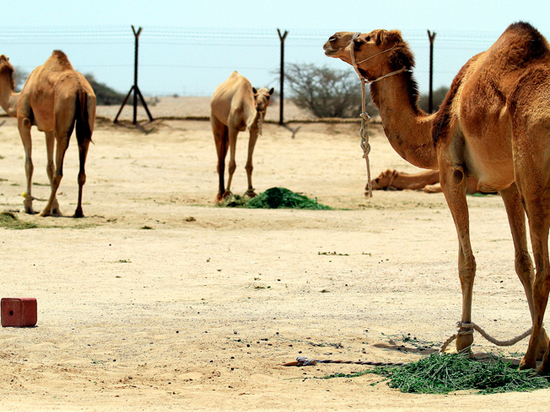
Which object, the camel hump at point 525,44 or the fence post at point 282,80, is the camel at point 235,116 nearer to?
the fence post at point 282,80

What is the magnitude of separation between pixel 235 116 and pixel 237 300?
30.2 ft

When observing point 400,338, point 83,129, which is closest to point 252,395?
point 400,338

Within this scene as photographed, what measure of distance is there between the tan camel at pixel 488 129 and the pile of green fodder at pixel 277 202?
8031 millimetres

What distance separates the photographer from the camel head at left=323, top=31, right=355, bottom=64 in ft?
19.6

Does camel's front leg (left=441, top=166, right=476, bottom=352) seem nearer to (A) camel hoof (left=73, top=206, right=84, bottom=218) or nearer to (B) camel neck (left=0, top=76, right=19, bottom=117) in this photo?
(A) camel hoof (left=73, top=206, right=84, bottom=218)

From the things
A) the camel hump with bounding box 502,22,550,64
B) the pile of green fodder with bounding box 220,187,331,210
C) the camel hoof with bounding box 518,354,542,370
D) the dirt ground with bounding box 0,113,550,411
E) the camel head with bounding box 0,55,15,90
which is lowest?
the pile of green fodder with bounding box 220,187,331,210

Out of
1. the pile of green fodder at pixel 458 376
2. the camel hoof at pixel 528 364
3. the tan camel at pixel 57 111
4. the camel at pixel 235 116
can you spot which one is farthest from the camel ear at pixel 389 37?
the camel at pixel 235 116

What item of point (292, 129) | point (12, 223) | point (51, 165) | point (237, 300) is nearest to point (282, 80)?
point (292, 129)

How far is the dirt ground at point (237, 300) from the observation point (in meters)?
4.44

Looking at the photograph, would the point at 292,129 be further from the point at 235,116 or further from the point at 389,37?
the point at 389,37

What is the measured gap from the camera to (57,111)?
1216 centimetres

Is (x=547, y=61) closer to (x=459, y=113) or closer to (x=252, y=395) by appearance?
(x=459, y=113)

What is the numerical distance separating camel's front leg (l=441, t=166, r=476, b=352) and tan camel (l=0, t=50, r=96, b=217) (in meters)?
7.85

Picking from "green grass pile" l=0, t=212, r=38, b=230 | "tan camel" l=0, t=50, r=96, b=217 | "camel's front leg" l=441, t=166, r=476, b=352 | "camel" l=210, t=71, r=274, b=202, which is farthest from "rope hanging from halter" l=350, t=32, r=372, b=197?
"camel" l=210, t=71, r=274, b=202
